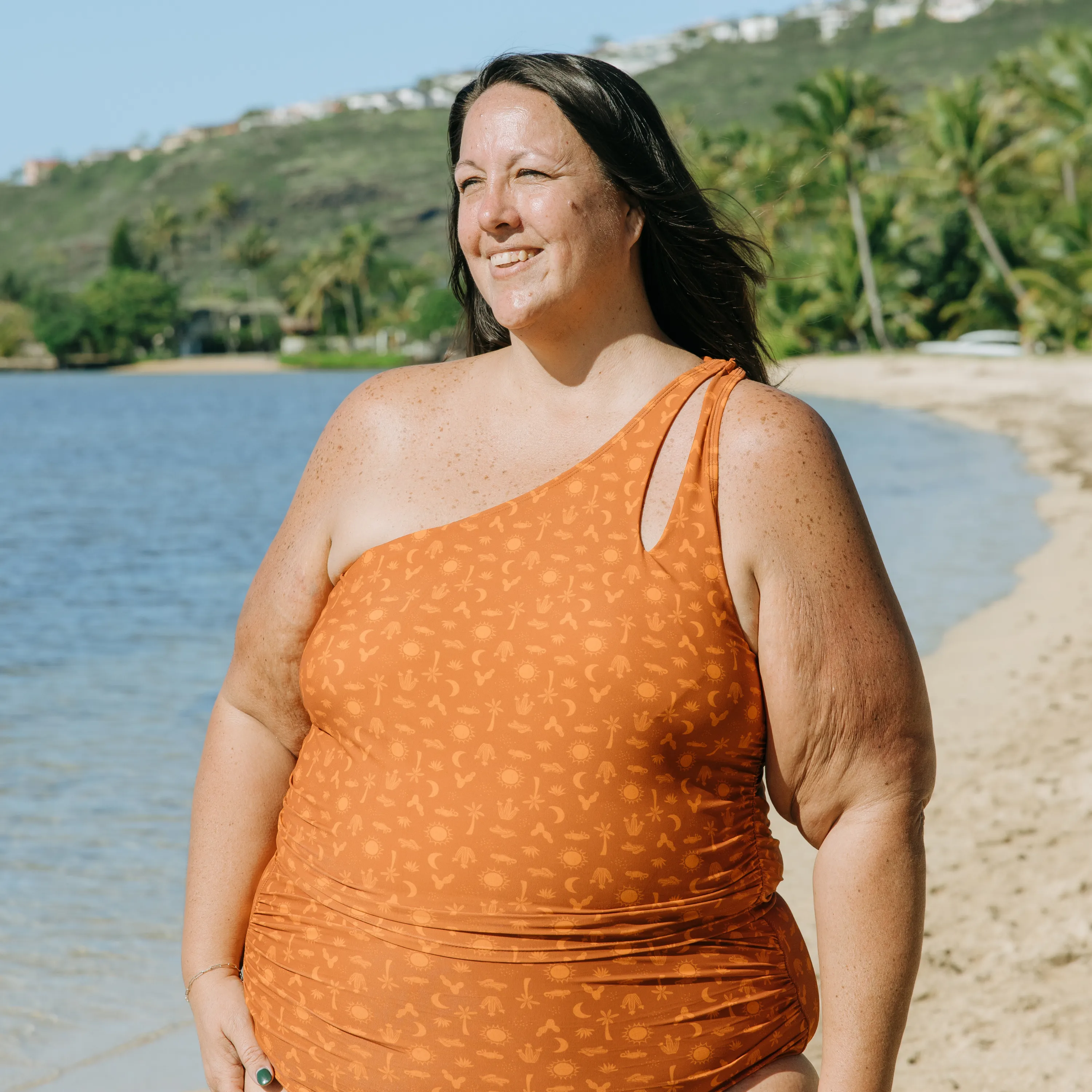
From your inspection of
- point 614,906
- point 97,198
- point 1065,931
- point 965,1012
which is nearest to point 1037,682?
point 1065,931

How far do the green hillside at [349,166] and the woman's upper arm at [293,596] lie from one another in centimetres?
13013

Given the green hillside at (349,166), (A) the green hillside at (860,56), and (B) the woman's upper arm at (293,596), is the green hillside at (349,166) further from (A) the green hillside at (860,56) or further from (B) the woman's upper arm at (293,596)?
(B) the woman's upper arm at (293,596)

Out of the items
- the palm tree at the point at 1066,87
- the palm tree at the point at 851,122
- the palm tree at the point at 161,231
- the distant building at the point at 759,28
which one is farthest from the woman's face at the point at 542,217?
the distant building at the point at 759,28

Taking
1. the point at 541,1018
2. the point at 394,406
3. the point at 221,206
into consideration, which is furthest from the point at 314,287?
the point at 541,1018

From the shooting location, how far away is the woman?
1.37 meters

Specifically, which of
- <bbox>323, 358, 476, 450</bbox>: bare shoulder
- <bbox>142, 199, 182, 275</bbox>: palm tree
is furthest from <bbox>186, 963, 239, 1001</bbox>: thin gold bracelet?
<bbox>142, 199, 182, 275</bbox>: palm tree

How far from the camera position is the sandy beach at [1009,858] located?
127 inches

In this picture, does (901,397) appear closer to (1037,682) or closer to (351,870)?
(1037,682)

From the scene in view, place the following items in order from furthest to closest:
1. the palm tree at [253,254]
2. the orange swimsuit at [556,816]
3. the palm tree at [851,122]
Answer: the palm tree at [253,254] < the palm tree at [851,122] < the orange swimsuit at [556,816]

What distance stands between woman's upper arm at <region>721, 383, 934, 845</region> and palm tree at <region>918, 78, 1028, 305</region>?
40075 millimetres

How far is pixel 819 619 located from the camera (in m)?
1.39

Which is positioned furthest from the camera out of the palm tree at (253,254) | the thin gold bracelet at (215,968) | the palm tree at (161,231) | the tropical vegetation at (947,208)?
the palm tree at (161,231)

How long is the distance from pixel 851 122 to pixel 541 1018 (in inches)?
1773

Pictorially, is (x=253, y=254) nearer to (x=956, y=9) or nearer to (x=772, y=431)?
(x=772, y=431)
